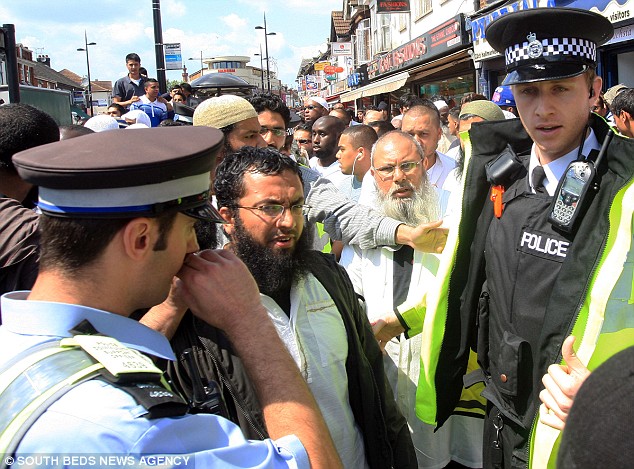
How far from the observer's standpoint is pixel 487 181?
2354 mm

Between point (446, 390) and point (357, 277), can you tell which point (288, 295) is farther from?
point (357, 277)

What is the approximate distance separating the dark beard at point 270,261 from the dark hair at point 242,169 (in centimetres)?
11

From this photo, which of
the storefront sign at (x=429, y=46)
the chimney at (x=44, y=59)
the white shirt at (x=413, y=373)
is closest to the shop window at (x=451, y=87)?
the storefront sign at (x=429, y=46)

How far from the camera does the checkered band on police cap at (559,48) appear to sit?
2158 millimetres

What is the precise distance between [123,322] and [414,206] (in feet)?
8.43

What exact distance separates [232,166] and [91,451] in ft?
5.44

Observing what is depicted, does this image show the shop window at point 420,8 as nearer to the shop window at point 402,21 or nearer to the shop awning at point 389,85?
the shop window at point 402,21

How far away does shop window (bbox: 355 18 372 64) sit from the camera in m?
31.0

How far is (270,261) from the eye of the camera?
232 centimetres

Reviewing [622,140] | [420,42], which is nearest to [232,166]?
[622,140]

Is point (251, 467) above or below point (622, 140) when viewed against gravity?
below

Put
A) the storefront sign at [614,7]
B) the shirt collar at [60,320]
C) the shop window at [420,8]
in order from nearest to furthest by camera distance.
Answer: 1. the shirt collar at [60,320]
2. the storefront sign at [614,7]
3. the shop window at [420,8]

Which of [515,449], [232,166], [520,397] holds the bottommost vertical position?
[515,449]

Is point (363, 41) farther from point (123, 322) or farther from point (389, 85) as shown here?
point (123, 322)
